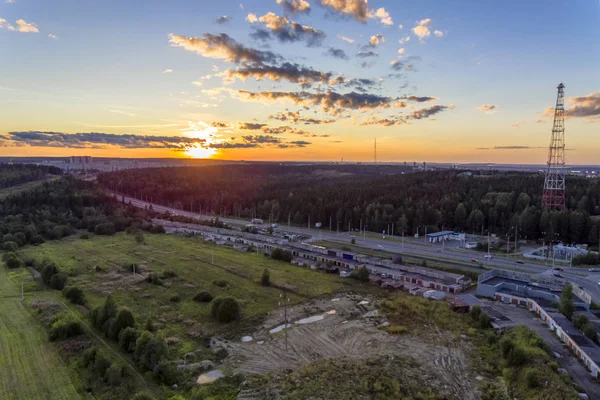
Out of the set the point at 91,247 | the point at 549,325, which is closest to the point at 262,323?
the point at 549,325

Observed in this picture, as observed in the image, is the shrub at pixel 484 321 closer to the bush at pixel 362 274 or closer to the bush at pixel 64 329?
the bush at pixel 362 274

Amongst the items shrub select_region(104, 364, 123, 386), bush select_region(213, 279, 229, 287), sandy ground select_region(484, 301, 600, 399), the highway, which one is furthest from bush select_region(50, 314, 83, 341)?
the highway

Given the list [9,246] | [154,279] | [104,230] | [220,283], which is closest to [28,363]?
[154,279]

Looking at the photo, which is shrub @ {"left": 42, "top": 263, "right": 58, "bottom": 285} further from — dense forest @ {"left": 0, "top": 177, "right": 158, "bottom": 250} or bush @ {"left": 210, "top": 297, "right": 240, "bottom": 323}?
dense forest @ {"left": 0, "top": 177, "right": 158, "bottom": 250}

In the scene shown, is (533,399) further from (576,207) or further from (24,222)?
(24,222)

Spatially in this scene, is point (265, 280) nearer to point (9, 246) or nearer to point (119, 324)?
point (119, 324)
